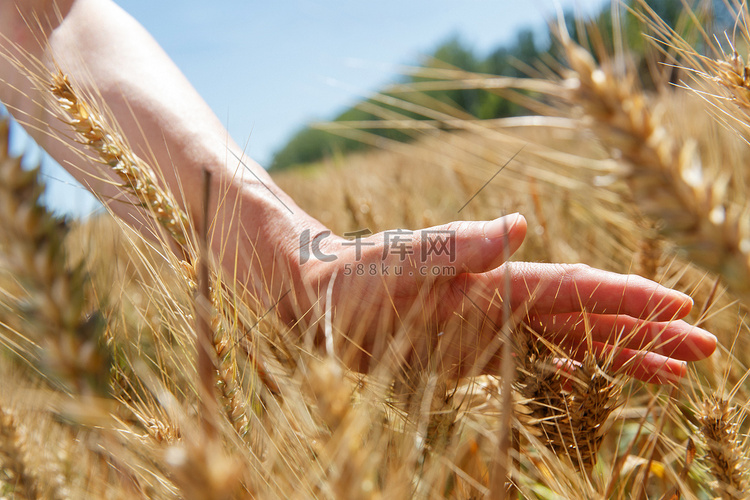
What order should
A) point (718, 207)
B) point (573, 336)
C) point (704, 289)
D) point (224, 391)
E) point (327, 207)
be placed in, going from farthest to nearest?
1. point (327, 207)
2. point (704, 289)
3. point (573, 336)
4. point (224, 391)
5. point (718, 207)

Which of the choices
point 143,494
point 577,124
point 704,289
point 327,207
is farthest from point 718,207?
point 327,207

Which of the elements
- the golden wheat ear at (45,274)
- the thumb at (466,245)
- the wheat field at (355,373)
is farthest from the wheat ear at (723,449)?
the golden wheat ear at (45,274)

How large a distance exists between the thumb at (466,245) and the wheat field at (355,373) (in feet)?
0.26

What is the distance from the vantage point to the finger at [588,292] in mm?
576

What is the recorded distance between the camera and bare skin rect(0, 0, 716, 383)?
1.90 ft

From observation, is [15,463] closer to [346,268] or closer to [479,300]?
[346,268]

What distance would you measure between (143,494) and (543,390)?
0.44 meters

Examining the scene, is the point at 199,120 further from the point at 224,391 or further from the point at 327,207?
the point at 327,207

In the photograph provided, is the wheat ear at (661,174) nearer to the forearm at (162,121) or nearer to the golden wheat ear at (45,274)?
the golden wheat ear at (45,274)

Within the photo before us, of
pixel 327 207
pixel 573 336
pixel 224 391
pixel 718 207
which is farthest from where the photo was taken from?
pixel 327 207

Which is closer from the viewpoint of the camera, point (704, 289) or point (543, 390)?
point (543, 390)

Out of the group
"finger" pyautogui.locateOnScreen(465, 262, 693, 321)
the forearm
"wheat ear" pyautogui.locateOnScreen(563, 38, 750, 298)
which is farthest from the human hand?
"wheat ear" pyautogui.locateOnScreen(563, 38, 750, 298)

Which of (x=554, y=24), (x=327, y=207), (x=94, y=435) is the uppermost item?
(x=554, y=24)

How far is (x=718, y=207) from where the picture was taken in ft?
0.79
